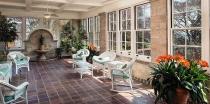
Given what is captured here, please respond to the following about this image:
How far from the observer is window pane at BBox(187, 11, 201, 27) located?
13.1ft

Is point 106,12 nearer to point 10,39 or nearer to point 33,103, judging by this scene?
point 10,39

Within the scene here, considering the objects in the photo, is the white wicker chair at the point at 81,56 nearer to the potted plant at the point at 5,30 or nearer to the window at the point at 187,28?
the potted plant at the point at 5,30

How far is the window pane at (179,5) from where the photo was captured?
4.38m

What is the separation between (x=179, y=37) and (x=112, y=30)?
12.9 feet

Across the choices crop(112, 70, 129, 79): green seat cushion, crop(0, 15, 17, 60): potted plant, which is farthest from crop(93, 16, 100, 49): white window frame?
crop(112, 70, 129, 79): green seat cushion

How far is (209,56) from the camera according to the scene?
12.2ft

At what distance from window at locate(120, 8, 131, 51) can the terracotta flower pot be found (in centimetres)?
370

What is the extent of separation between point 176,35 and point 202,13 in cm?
91

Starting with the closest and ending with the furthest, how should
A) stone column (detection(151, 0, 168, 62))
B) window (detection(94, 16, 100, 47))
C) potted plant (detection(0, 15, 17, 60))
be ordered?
stone column (detection(151, 0, 168, 62)) < potted plant (detection(0, 15, 17, 60)) < window (detection(94, 16, 100, 47))

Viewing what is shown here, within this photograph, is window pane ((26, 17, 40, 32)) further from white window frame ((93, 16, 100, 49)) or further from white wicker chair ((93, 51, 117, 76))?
white wicker chair ((93, 51, 117, 76))

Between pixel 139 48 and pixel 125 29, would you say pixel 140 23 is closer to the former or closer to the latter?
pixel 139 48

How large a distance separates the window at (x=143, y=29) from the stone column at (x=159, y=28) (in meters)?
0.41

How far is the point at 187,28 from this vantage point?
14.1 ft

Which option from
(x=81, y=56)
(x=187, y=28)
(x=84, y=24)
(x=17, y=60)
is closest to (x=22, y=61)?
(x=17, y=60)
